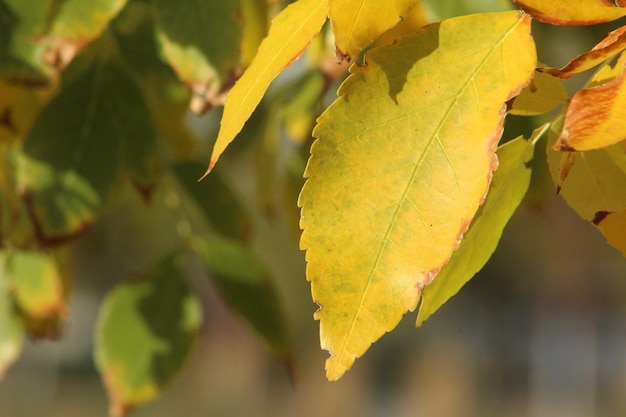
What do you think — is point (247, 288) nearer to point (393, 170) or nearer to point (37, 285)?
point (37, 285)

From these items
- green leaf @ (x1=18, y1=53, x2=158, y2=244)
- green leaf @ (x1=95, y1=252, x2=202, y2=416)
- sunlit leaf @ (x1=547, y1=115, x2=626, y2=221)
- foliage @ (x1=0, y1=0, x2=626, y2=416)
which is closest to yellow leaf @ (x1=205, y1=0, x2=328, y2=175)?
foliage @ (x1=0, y1=0, x2=626, y2=416)

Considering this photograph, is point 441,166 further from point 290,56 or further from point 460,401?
point 460,401

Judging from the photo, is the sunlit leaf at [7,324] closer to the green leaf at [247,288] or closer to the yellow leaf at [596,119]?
the green leaf at [247,288]

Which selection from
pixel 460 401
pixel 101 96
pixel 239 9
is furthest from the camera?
pixel 460 401

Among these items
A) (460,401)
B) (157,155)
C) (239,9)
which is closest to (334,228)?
(239,9)

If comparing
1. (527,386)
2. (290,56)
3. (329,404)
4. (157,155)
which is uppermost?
(290,56)

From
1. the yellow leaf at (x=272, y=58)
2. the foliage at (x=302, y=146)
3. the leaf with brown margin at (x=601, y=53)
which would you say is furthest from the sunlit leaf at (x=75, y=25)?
the leaf with brown margin at (x=601, y=53)

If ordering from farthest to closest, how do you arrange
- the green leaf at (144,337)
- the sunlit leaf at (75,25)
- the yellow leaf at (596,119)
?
the green leaf at (144,337), the sunlit leaf at (75,25), the yellow leaf at (596,119)
